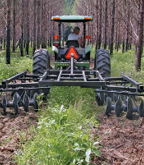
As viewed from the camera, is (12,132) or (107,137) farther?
(12,132)

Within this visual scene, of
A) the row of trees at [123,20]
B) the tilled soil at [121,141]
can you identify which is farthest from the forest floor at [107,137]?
the row of trees at [123,20]

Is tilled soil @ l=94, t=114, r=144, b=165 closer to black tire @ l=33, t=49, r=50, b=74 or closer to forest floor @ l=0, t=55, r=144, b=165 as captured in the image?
forest floor @ l=0, t=55, r=144, b=165

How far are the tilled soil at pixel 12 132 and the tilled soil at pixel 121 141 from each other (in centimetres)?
113

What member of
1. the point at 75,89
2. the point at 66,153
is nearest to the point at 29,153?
the point at 66,153

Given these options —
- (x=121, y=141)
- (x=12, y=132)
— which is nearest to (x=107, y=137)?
(x=121, y=141)

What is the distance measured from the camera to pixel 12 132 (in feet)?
11.0

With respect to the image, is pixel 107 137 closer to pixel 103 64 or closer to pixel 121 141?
pixel 121 141

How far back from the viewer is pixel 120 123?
3.84m

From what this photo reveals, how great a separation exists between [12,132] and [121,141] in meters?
1.77

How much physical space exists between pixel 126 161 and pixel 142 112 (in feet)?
4.24

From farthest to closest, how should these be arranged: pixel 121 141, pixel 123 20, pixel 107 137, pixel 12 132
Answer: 1. pixel 123 20
2. pixel 12 132
3. pixel 107 137
4. pixel 121 141

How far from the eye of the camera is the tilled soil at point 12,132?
8.87 feet

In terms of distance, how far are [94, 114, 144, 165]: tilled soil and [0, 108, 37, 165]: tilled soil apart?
113 centimetres

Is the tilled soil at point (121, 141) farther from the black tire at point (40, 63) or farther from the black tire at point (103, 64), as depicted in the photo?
the black tire at point (40, 63)
